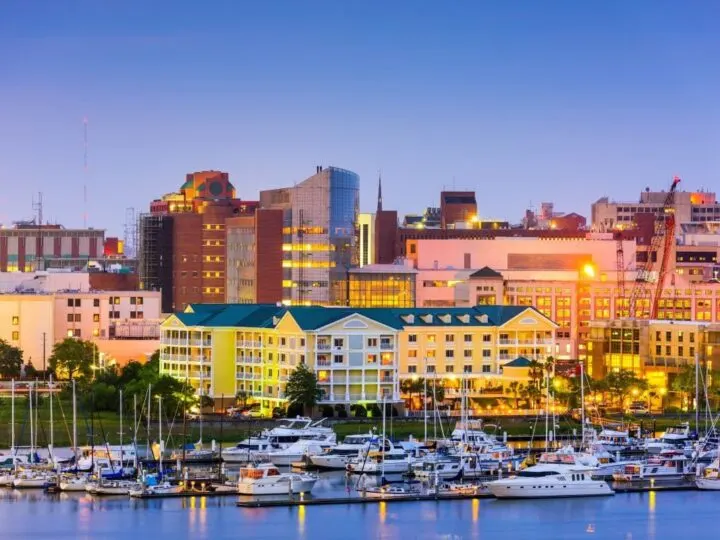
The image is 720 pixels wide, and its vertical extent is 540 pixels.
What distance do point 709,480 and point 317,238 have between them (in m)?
66.1

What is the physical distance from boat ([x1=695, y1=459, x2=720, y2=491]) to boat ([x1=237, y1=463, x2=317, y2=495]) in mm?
13713

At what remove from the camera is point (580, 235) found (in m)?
190

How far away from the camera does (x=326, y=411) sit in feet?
302

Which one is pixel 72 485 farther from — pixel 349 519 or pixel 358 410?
pixel 358 410

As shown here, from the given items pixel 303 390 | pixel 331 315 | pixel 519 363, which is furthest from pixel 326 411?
pixel 519 363

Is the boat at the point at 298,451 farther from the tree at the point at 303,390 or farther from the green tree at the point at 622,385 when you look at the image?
the green tree at the point at 622,385

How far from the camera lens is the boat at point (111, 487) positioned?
70.6 meters

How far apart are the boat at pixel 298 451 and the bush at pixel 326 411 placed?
11241 millimetres

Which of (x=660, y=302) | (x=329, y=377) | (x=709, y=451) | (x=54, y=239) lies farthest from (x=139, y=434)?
(x=54, y=239)

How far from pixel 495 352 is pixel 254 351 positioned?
12.5 m

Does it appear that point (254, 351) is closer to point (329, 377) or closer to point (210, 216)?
point (329, 377)

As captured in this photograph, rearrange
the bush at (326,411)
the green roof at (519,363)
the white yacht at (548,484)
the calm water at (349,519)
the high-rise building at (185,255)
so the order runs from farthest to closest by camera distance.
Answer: the high-rise building at (185,255) < the green roof at (519,363) < the bush at (326,411) < the white yacht at (548,484) < the calm water at (349,519)

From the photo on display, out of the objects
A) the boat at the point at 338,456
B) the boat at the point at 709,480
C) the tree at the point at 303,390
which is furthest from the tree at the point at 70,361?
the boat at the point at 709,480

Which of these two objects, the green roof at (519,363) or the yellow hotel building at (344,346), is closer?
the yellow hotel building at (344,346)
